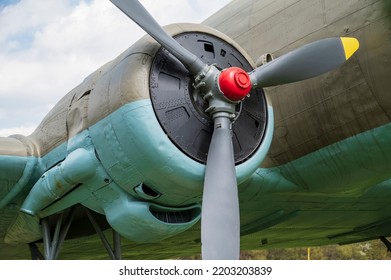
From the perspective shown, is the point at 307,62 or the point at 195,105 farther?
the point at 307,62

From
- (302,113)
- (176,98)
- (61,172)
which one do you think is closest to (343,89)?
(302,113)

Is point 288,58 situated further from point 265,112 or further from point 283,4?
point 283,4

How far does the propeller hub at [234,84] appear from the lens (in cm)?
668

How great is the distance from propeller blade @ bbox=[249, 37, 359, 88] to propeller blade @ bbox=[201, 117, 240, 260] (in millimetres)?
734

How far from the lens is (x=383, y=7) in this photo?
7391mm

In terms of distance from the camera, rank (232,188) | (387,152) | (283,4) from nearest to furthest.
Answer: (232,188) < (387,152) < (283,4)

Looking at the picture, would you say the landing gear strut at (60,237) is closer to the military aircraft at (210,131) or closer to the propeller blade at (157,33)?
the military aircraft at (210,131)

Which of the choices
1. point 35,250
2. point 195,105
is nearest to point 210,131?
point 195,105

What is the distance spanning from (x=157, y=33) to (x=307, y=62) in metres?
1.74

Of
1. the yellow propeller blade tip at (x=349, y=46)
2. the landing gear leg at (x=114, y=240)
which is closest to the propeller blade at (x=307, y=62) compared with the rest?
the yellow propeller blade tip at (x=349, y=46)

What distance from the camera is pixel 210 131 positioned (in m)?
6.96

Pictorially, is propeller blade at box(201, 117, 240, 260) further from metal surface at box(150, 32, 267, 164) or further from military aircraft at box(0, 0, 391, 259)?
metal surface at box(150, 32, 267, 164)

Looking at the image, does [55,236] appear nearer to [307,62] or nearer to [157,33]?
[157,33]

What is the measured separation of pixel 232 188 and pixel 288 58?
1620 mm
